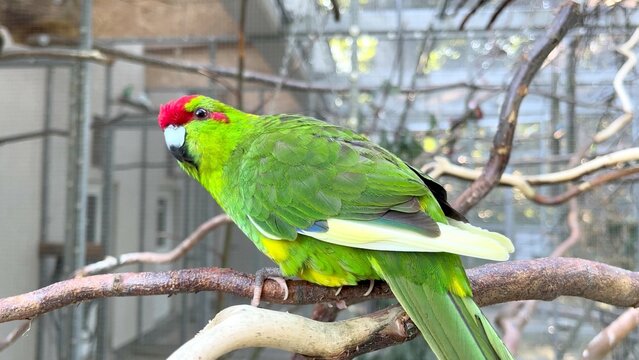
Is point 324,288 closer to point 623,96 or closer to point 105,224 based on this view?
point 623,96

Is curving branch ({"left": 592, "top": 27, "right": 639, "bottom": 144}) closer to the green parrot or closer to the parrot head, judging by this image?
the green parrot

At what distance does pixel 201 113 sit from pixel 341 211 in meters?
0.33

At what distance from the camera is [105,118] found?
2.22 metres

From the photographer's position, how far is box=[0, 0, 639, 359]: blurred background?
1.80 metres

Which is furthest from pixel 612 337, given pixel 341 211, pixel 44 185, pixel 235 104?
pixel 44 185

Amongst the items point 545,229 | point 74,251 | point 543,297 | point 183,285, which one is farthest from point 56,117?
point 545,229

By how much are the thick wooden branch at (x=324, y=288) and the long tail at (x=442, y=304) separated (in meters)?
0.10

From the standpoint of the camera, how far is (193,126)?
79 centimetres

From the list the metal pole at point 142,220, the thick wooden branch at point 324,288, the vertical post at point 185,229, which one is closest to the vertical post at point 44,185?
the metal pole at point 142,220

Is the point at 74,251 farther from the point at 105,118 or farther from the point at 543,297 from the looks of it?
the point at 543,297

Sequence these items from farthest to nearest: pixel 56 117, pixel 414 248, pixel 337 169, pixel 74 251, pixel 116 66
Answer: pixel 116 66
pixel 56 117
pixel 74 251
pixel 337 169
pixel 414 248

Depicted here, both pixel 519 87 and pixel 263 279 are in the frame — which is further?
pixel 519 87

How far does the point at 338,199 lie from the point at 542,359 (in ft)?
7.73

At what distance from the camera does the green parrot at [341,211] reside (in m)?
0.53
